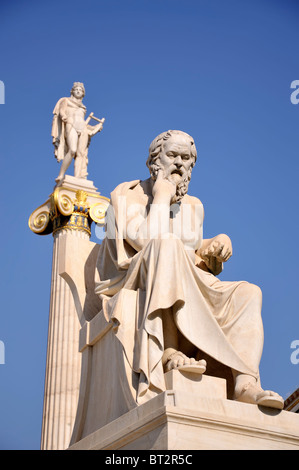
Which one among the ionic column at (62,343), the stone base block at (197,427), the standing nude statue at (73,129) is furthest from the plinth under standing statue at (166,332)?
the standing nude statue at (73,129)

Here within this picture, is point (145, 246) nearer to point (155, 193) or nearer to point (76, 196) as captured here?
point (155, 193)

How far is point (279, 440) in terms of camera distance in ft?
20.3

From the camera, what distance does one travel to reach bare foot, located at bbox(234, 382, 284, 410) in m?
6.25

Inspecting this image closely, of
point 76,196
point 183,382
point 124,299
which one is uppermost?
point 76,196

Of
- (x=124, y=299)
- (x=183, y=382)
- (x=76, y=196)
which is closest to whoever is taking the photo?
(x=183, y=382)

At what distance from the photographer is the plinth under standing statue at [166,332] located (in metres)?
6.02

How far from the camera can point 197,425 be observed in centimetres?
588

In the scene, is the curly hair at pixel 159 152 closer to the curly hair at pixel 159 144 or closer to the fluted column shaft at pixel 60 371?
the curly hair at pixel 159 144

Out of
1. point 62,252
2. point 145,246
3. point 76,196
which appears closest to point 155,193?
point 145,246

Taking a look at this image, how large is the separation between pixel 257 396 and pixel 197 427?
2.28 ft

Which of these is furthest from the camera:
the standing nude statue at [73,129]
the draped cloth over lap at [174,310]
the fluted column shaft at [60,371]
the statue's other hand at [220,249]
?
the standing nude statue at [73,129]

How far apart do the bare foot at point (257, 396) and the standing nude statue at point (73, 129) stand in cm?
1005

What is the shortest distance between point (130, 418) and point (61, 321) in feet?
21.2

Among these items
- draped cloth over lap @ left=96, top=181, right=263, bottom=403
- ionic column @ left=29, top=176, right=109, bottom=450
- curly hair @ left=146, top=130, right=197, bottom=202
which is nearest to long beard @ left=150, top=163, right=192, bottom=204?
curly hair @ left=146, top=130, right=197, bottom=202
